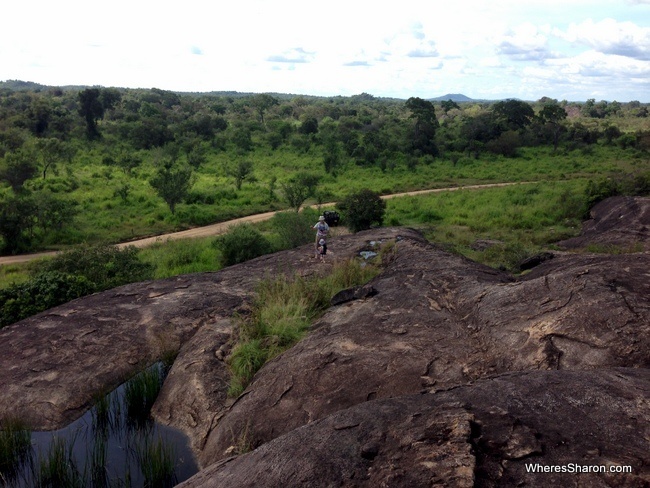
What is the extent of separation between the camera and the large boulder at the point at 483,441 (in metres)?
4.19

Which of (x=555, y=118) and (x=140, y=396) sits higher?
(x=555, y=118)

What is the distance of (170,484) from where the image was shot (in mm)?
6590

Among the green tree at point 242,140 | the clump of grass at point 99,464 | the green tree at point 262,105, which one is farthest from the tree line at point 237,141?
the clump of grass at point 99,464

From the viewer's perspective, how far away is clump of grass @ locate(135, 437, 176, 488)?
21.5 ft

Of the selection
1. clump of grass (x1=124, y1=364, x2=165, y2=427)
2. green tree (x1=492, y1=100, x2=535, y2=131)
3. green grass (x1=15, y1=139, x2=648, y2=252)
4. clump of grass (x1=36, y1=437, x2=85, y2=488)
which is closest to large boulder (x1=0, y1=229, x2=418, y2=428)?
clump of grass (x1=124, y1=364, x2=165, y2=427)

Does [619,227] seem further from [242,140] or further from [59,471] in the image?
[242,140]

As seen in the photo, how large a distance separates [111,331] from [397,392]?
18.8 ft

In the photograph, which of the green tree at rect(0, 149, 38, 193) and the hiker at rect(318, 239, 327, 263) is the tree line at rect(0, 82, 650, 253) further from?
the hiker at rect(318, 239, 327, 263)

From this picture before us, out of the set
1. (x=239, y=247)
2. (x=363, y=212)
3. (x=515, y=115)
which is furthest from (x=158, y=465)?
(x=515, y=115)

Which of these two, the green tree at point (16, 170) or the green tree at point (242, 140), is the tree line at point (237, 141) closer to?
the green tree at point (16, 170)

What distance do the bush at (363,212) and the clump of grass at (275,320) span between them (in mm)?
12167

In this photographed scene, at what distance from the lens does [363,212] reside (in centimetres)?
2322

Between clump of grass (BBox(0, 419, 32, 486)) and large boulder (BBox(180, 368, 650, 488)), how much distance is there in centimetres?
306

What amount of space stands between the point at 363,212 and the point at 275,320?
1446cm
